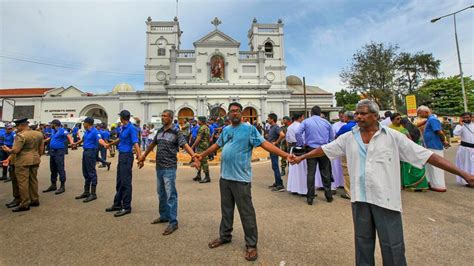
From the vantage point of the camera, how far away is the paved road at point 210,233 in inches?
103

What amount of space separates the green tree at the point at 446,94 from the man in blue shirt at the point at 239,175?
46.7 meters

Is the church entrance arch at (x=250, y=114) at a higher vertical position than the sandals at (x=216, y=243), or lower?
higher

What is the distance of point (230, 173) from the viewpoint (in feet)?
8.98

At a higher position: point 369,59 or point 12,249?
point 369,59

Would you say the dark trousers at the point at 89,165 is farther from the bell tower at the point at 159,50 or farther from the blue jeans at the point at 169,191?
the bell tower at the point at 159,50

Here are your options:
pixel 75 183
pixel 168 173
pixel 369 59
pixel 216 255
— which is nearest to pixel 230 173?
pixel 216 255

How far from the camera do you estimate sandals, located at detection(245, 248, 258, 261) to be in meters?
2.54

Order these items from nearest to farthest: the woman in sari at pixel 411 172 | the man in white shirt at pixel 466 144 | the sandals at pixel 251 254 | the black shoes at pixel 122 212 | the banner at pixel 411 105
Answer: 1. the sandals at pixel 251 254
2. the black shoes at pixel 122 212
3. the woman in sari at pixel 411 172
4. the man in white shirt at pixel 466 144
5. the banner at pixel 411 105

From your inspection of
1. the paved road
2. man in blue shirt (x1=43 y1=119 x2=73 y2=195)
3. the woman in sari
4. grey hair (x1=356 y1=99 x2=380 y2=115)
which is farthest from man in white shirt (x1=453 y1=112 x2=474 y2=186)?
man in blue shirt (x1=43 y1=119 x2=73 y2=195)

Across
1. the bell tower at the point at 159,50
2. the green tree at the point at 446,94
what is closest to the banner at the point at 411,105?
the bell tower at the point at 159,50

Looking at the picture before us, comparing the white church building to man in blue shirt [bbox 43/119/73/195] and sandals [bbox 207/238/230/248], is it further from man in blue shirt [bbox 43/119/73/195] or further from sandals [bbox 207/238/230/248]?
sandals [bbox 207/238/230/248]

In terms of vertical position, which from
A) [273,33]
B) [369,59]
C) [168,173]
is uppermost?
[273,33]

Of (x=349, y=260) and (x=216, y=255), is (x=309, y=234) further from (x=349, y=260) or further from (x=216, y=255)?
(x=216, y=255)

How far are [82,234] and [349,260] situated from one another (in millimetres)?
3609
